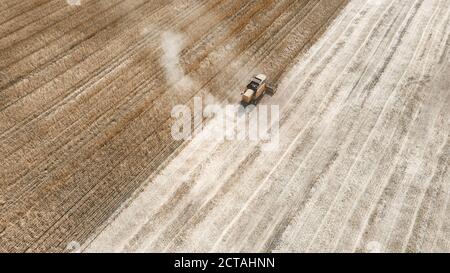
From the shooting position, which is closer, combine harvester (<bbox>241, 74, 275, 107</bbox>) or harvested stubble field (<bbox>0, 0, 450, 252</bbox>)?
harvested stubble field (<bbox>0, 0, 450, 252</bbox>)

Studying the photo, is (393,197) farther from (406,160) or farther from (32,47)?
(32,47)

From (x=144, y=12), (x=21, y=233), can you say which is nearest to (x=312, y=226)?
(x=21, y=233)

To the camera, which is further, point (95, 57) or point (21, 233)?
point (95, 57)

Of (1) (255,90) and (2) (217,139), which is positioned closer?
(2) (217,139)

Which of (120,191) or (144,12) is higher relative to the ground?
(144,12)
